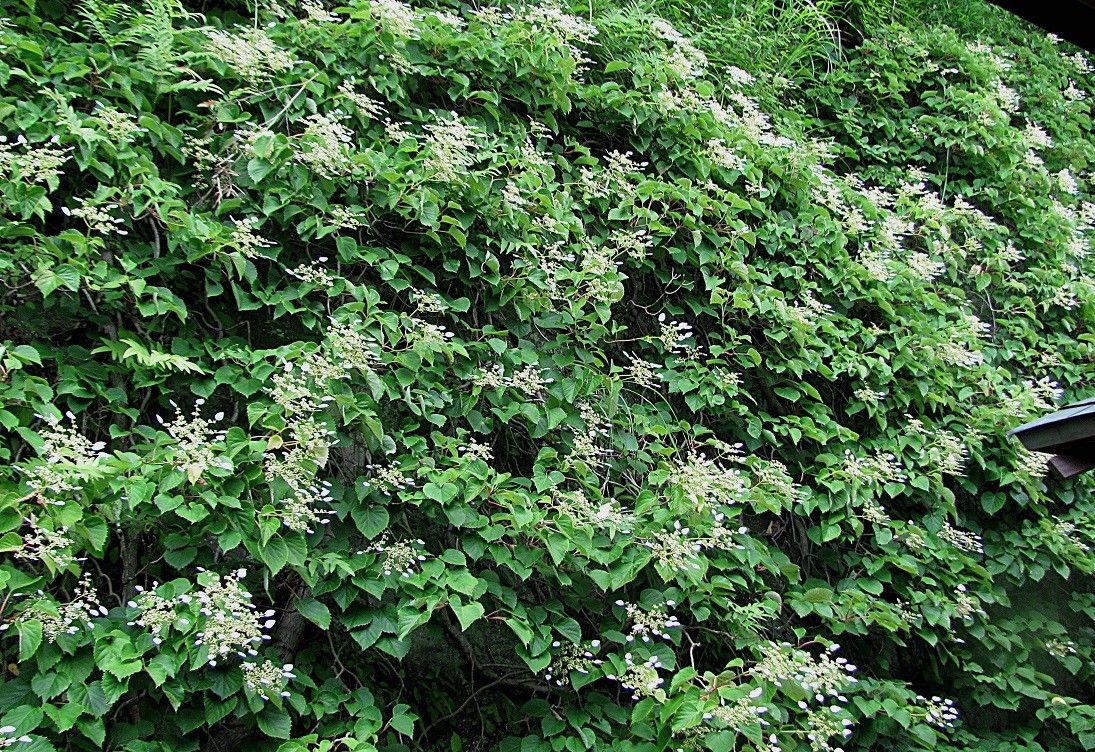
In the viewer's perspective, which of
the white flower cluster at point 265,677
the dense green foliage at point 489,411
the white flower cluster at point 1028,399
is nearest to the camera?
the white flower cluster at point 265,677

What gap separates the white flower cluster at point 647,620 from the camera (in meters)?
2.69

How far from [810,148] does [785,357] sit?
50.8 inches

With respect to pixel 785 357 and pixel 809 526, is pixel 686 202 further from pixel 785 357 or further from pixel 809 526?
pixel 809 526

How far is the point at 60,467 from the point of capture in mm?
2045

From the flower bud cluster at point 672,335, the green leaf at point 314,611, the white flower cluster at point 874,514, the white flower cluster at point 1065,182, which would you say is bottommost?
the green leaf at point 314,611

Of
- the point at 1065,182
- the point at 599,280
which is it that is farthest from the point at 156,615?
the point at 1065,182

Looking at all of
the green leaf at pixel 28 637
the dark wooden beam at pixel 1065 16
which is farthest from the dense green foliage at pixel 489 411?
the dark wooden beam at pixel 1065 16

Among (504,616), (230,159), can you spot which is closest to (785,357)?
(504,616)

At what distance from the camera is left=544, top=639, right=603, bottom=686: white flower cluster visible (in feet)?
8.64

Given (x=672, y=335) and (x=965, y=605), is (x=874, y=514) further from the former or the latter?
(x=672, y=335)

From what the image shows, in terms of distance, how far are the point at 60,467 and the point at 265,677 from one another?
0.69 meters

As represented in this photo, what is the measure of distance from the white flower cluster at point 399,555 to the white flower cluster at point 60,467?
28.6 inches

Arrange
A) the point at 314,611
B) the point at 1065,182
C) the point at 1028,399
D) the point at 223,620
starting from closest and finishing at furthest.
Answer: the point at 223,620 → the point at 314,611 → the point at 1028,399 → the point at 1065,182

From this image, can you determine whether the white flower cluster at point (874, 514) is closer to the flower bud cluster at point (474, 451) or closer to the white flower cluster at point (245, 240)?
the flower bud cluster at point (474, 451)
